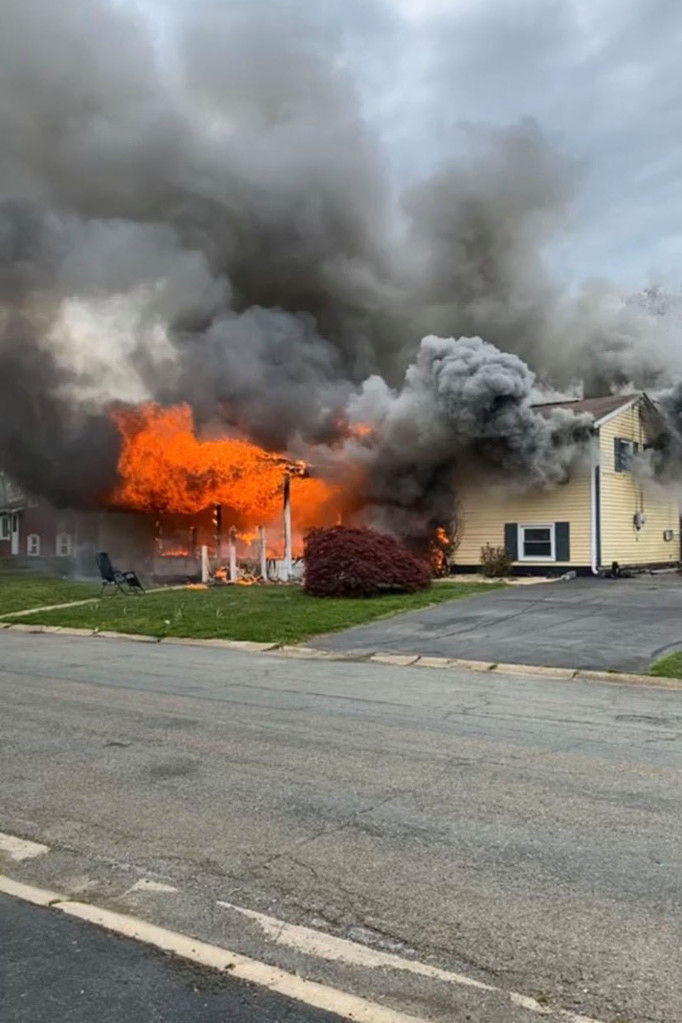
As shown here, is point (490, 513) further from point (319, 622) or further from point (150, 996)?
point (150, 996)

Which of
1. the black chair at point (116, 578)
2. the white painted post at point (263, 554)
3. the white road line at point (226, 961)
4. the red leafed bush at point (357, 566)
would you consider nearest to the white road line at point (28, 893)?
the white road line at point (226, 961)

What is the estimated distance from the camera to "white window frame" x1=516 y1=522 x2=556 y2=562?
22.5 meters

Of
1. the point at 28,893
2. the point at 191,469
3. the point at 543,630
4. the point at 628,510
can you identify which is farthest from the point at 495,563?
the point at 28,893

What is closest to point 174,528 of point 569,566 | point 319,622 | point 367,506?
point 367,506

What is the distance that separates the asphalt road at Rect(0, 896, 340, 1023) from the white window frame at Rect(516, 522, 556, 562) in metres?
20.4

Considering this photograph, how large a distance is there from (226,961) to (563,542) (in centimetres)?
2042

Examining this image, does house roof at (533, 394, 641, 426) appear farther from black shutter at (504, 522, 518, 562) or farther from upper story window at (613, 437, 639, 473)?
black shutter at (504, 522, 518, 562)

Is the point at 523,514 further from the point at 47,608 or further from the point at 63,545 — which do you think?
the point at 63,545

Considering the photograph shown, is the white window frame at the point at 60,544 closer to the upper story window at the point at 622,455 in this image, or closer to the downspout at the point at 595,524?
the downspout at the point at 595,524

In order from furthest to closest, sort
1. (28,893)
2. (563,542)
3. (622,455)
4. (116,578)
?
(622,455) → (563,542) → (116,578) → (28,893)

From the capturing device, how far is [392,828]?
4.26 metres

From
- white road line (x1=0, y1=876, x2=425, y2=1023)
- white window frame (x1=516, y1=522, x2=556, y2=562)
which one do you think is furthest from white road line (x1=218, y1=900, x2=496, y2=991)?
white window frame (x1=516, y1=522, x2=556, y2=562)

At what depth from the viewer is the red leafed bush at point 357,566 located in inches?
691

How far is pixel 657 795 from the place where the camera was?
4.89 meters
